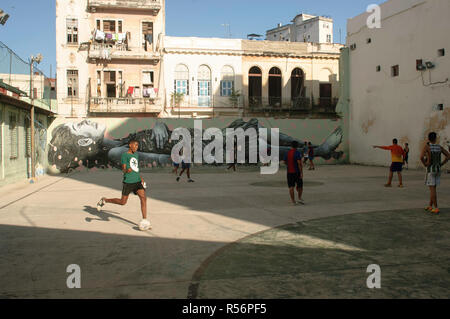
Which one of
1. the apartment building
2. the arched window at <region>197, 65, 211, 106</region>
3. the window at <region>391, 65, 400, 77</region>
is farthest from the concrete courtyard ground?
the arched window at <region>197, 65, 211, 106</region>

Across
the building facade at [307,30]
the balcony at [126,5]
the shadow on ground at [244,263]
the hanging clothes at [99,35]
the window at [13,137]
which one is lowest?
the shadow on ground at [244,263]

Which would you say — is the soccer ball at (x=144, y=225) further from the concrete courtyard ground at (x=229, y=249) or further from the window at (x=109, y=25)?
the window at (x=109, y=25)

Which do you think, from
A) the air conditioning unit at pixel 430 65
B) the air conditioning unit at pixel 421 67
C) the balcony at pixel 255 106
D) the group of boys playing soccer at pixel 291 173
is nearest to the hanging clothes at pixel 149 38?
the balcony at pixel 255 106

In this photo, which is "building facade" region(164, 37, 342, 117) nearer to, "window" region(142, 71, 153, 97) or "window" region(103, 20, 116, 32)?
"window" region(142, 71, 153, 97)

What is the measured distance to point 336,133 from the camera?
95.6 ft

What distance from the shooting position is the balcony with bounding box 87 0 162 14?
31.6 metres

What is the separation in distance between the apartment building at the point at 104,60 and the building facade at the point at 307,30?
23489 mm

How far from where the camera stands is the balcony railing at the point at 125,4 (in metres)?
31.6

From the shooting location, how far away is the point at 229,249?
619 cm

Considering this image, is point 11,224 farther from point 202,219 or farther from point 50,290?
point 50,290

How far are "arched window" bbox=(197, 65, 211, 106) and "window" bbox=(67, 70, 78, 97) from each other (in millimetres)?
9826

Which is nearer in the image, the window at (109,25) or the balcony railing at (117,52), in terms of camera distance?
the balcony railing at (117,52)

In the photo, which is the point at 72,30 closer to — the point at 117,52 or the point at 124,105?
the point at 117,52
